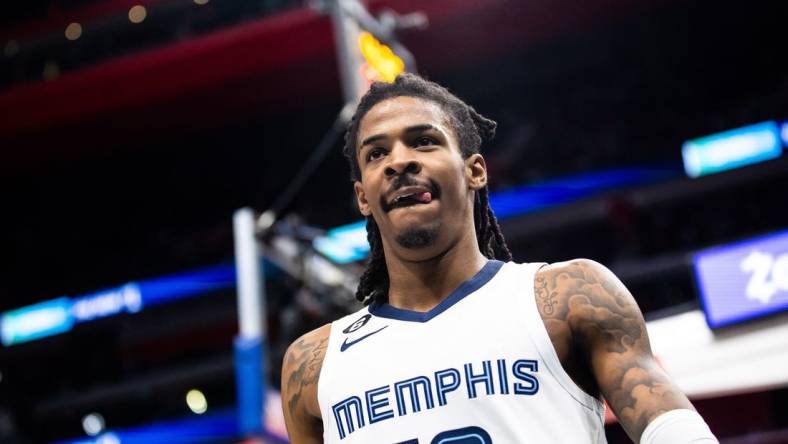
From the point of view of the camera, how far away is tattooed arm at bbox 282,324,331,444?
226 cm

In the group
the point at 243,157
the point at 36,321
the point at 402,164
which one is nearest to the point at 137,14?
the point at 243,157

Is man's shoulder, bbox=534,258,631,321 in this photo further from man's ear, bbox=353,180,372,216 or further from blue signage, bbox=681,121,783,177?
blue signage, bbox=681,121,783,177

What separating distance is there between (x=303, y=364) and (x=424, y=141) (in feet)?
1.97

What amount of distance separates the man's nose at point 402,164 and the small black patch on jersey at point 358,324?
1.17 feet

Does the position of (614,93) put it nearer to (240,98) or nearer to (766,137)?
(766,137)

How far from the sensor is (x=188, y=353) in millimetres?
14570

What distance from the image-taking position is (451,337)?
81.6 inches

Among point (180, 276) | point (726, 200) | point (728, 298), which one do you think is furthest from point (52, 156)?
point (728, 298)

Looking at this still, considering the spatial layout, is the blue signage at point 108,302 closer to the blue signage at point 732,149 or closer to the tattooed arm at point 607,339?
the blue signage at point 732,149

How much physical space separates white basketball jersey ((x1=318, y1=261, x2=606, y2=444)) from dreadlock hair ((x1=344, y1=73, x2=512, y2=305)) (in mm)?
277

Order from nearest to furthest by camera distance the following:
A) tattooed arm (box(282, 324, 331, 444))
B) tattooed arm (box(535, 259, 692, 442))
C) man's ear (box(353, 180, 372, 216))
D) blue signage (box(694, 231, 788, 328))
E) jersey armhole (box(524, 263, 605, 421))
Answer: tattooed arm (box(535, 259, 692, 442))
jersey armhole (box(524, 263, 605, 421))
tattooed arm (box(282, 324, 331, 444))
man's ear (box(353, 180, 372, 216))
blue signage (box(694, 231, 788, 328))

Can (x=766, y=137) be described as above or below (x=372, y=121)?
above

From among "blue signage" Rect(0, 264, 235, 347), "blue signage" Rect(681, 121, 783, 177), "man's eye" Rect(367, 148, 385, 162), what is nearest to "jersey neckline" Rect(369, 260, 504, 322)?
"man's eye" Rect(367, 148, 385, 162)

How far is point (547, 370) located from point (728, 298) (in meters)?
4.53
